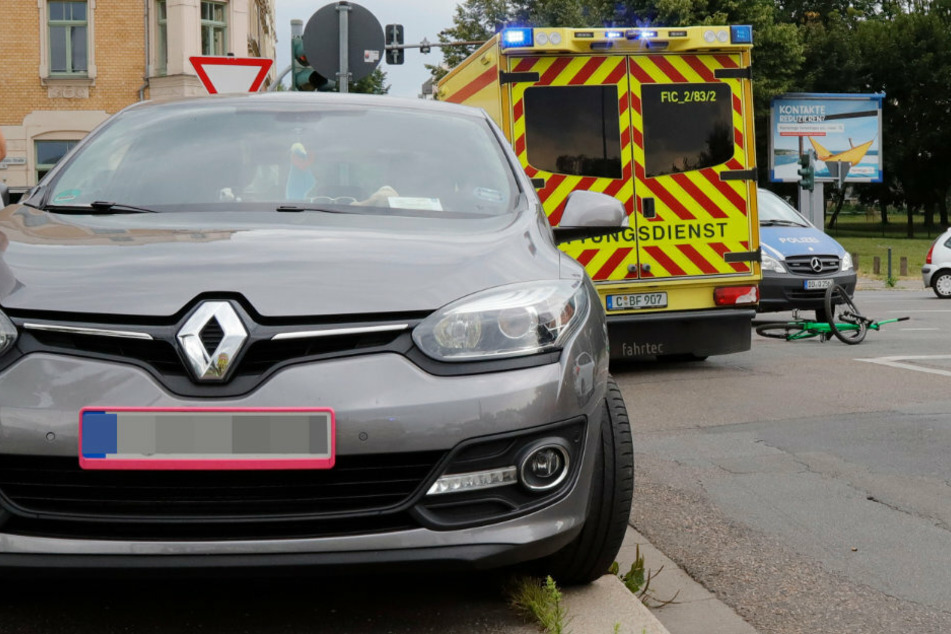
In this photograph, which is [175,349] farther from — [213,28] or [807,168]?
[213,28]

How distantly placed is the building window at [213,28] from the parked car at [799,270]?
2047 cm

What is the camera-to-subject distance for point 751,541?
4.61m

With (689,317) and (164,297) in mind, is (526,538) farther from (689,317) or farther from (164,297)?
(689,317)

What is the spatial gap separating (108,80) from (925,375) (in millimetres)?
26009

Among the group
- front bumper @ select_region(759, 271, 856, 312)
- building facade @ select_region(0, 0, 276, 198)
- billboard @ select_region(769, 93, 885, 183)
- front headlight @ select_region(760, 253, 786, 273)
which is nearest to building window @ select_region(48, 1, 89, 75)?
building facade @ select_region(0, 0, 276, 198)

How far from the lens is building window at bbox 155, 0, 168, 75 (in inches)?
1240

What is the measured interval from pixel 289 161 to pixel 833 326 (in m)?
9.35

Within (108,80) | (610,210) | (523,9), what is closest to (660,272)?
(610,210)

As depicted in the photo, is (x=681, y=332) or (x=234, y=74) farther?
(x=681, y=332)

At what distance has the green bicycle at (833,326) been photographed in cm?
1274

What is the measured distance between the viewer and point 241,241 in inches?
130

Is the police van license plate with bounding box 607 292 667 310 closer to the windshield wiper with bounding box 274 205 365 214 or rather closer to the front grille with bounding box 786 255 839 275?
the front grille with bounding box 786 255 839 275

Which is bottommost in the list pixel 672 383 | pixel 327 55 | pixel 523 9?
pixel 672 383

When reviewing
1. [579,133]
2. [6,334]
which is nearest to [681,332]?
[579,133]
